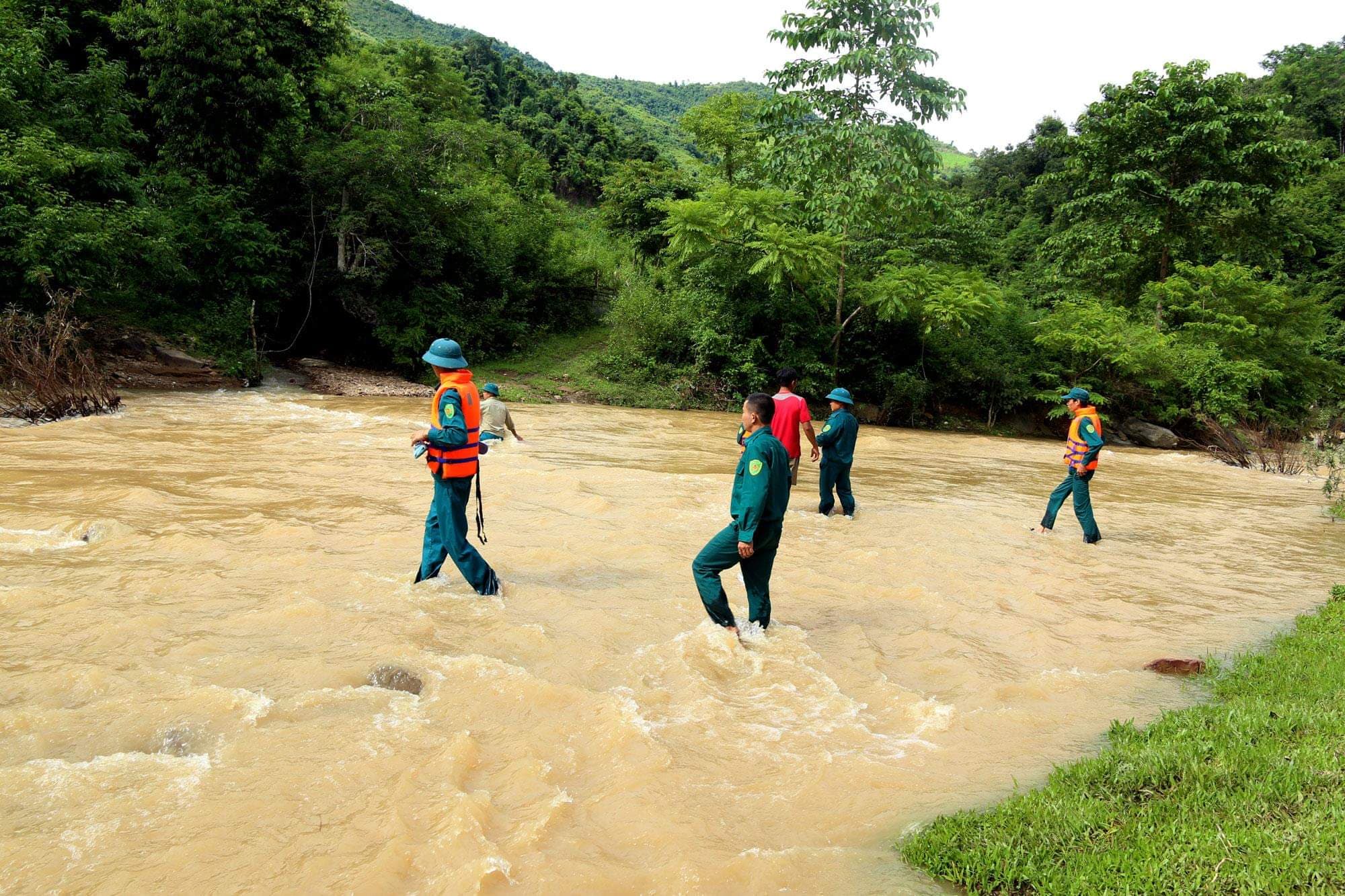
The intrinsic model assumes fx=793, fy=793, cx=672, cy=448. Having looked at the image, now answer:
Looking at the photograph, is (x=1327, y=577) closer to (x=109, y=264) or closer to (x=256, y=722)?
(x=256, y=722)

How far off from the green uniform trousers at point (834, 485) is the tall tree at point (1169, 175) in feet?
67.4

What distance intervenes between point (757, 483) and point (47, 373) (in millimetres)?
13646

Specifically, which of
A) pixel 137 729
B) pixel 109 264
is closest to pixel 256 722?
pixel 137 729

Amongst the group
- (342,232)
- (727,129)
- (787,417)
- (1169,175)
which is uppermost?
(1169,175)

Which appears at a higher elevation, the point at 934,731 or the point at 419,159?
the point at 419,159

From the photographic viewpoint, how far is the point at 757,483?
5.49 m

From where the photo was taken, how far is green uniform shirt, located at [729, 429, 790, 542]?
5480 millimetres

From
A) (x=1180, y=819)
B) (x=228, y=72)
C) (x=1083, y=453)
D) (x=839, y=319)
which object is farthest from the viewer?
(x=839, y=319)

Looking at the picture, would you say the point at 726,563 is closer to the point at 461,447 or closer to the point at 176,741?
the point at 461,447

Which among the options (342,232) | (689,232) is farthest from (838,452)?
(342,232)

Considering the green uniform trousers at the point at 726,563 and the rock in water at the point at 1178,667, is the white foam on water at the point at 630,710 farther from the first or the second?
the rock in water at the point at 1178,667

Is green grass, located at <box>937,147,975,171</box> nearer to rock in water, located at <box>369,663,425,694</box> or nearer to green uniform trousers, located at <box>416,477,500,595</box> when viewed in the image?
green uniform trousers, located at <box>416,477,500,595</box>

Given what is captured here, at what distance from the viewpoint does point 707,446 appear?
55.5 ft

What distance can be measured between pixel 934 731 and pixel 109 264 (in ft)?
68.6
